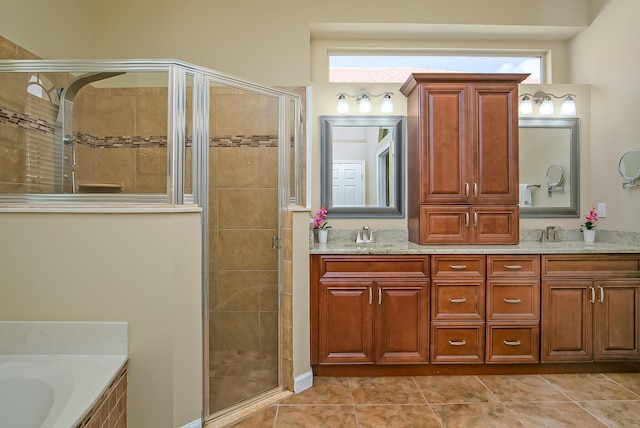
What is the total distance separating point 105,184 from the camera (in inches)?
74.8

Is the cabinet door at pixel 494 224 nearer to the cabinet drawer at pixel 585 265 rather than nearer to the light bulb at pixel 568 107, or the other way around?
the cabinet drawer at pixel 585 265

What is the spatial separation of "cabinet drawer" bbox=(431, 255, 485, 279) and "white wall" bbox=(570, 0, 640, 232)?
1346 millimetres

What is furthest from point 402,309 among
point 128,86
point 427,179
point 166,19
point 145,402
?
point 166,19

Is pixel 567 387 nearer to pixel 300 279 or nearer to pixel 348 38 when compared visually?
pixel 300 279

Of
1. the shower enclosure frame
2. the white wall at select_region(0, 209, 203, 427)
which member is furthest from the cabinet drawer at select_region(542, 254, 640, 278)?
the white wall at select_region(0, 209, 203, 427)

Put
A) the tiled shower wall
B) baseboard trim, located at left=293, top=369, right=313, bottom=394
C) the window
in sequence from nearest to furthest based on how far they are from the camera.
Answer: the tiled shower wall
baseboard trim, located at left=293, top=369, right=313, bottom=394
the window

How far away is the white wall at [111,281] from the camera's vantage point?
5.78ft

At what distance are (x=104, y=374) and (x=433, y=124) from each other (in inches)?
102

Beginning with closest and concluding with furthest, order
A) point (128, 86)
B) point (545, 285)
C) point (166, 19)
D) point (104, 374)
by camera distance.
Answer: point (104, 374), point (128, 86), point (545, 285), point (166, 19)

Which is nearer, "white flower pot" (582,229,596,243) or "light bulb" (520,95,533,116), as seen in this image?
"white flower pot" (582,229,596,243)

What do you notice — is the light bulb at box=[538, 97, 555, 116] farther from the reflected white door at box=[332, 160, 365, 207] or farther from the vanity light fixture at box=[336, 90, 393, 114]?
the reflected white door at box=[332, 160, 365, 207]

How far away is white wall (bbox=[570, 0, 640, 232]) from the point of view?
9.25ft

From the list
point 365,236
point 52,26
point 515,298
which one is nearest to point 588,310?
point 515,298

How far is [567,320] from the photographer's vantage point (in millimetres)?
2570
